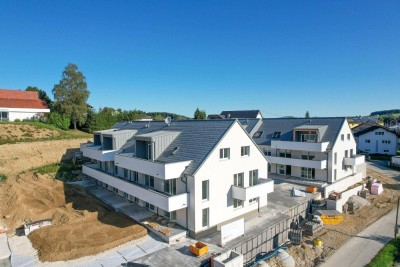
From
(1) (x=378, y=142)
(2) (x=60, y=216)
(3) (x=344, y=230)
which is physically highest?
(1) (x=378, y=142)

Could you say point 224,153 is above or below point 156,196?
above

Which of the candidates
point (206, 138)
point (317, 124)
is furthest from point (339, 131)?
point (206, 138)

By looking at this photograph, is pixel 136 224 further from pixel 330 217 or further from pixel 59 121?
pixel 59 121

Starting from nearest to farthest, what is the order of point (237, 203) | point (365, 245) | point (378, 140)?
point (365, 245) < point (237, 203) < point (378, 140)

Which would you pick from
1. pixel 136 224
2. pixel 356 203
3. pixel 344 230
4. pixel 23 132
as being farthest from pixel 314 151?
pixel 23 132

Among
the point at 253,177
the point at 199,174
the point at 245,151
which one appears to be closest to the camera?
the point at 199,174

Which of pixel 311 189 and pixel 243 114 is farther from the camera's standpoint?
pixel 243 114

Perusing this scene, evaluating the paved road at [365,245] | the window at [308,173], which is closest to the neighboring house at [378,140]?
the window at [308,173]

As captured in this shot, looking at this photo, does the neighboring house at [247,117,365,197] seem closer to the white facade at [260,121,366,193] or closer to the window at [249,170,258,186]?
the white facade at [260,121,366,193]
